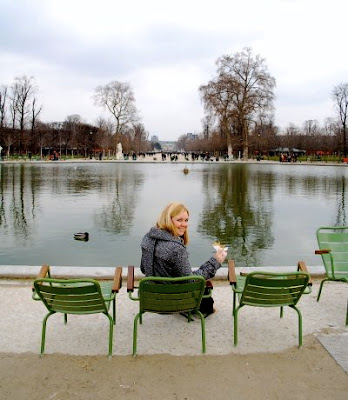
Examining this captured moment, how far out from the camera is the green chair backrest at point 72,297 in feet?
12.8

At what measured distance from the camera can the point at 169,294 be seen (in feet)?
Result: 13.1

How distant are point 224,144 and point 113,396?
244ft

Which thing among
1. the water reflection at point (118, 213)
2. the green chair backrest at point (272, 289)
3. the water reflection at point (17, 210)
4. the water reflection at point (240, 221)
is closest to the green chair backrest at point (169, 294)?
the green chair backrest at point (272, 289)

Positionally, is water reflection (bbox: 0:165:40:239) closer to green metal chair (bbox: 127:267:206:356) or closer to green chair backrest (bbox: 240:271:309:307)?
green metal chair (bbox: 127:267:206:356)

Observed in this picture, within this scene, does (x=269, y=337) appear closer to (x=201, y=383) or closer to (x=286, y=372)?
(x=286, y=372)

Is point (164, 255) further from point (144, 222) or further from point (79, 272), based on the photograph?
point (144, 222)

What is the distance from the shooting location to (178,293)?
400 centimetres

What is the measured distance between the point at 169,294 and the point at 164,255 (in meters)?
0.42

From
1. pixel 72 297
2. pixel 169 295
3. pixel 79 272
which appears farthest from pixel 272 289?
pixel 79 272

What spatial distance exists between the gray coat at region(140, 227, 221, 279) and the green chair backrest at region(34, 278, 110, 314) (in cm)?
60

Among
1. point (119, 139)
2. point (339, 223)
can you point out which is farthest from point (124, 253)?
point (119, 139)

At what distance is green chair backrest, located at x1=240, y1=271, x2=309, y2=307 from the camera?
4074mm

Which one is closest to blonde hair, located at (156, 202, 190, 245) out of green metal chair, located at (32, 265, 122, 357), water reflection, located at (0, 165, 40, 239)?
green metal chair, located at (32, 265, 122, 357)

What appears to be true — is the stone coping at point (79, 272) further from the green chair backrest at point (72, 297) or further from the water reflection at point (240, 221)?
the green chair backrest at point (72, 297)
